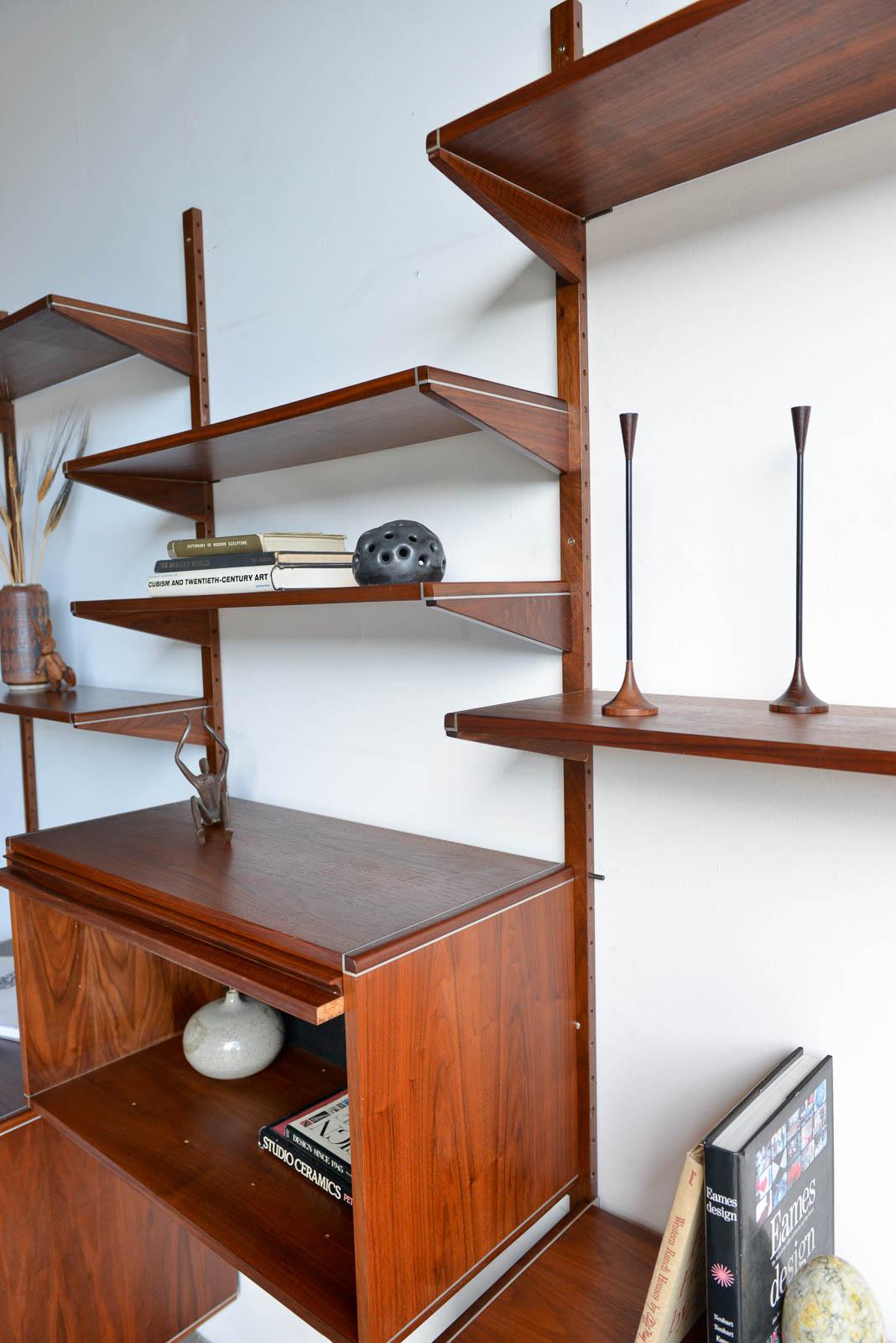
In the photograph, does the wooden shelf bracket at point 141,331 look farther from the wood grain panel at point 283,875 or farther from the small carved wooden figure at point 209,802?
the wood grain panel at point 283,875

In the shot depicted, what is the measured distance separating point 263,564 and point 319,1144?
811 mm

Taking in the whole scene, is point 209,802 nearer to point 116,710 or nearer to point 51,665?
point 116,710

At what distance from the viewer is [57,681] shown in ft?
6.97

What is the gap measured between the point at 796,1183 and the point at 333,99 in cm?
163

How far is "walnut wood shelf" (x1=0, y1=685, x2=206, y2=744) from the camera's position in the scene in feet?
5.46

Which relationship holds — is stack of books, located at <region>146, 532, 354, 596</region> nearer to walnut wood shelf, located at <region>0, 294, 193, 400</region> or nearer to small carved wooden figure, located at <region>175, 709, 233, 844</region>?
small carved wooden figure, located at <region>175, 709, 233, 844</region>

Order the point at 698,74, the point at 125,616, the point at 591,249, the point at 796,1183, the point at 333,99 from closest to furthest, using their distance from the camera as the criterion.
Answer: the point at 698,74, the point at 796,1183, the point at 591,249, the point at 333,99, the point at 125,616

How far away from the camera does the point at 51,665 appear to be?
6.95 feet

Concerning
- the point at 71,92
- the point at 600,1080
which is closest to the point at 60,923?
the point at 600,1080

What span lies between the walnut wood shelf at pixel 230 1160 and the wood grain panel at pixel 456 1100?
117mm

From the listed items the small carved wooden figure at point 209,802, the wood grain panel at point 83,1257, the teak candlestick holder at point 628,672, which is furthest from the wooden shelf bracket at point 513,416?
the wood grain panel at point 83,1257

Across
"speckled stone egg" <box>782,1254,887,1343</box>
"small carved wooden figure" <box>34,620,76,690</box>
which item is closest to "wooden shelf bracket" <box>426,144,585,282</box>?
"speckled stone egg" <box>782,1254,887,1343</box>

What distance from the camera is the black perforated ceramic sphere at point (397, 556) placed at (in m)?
1.20

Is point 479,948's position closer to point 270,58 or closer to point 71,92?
point 270,58
